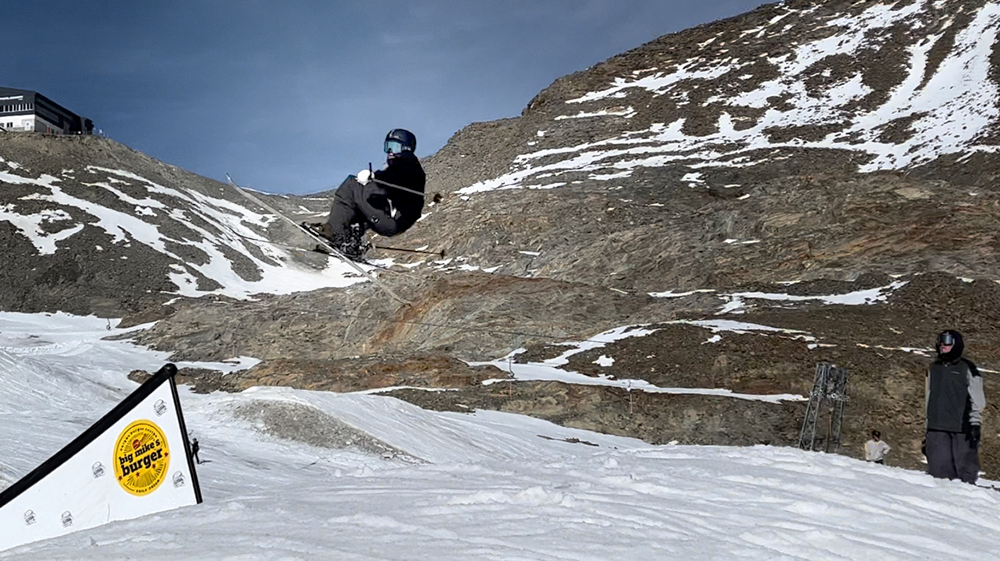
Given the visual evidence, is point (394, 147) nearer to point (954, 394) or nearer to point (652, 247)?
point (954, 394)

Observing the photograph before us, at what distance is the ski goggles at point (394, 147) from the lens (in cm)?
970

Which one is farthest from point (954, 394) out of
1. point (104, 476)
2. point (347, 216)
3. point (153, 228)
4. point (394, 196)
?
point (153, 228)

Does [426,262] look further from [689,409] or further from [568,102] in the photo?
[568,102]

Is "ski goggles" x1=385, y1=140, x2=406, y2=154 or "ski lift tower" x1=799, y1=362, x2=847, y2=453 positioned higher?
"ski goggles" x1=385, y1=140, x2=406, y2=154

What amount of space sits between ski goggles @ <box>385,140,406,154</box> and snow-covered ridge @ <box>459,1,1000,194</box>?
6074 cm

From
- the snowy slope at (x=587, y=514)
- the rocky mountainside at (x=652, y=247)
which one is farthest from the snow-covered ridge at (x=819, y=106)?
the snowy slope at (x=587, y=514)

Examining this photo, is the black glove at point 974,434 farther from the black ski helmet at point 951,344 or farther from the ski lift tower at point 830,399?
the ski lift tower at point 830,399

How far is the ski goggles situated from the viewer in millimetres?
9703

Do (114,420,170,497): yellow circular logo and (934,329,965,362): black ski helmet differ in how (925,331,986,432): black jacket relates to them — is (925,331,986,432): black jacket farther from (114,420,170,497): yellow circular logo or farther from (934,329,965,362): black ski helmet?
(114,420,170,497): yellow circular logo

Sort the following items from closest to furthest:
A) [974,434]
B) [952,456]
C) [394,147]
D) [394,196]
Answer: [974,434] → [952,456] → [394,147] → [394,196]

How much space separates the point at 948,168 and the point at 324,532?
6315 cm

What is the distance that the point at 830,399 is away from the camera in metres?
20.6

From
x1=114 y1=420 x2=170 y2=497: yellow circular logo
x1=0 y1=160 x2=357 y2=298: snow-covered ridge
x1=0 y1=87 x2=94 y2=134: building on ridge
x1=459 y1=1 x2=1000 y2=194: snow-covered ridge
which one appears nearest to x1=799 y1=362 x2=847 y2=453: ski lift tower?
x1=114 y1=420 x2=170 y2=497: yellow circular logo

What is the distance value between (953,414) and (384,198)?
7.13 meters
